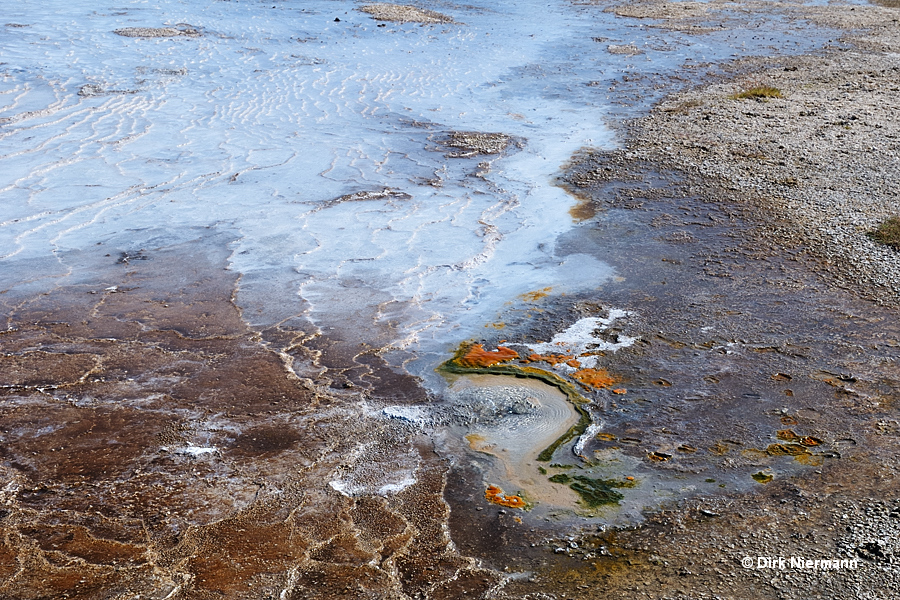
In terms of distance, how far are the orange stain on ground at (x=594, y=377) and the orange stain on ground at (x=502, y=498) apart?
3.35 ft

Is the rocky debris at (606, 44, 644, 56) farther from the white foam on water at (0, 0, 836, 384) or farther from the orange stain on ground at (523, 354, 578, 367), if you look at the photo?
the orange stain on ground at (523, 354, 578, 367)

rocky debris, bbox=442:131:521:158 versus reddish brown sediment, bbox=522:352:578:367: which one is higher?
rocky debris, bbox=442:131:521:158

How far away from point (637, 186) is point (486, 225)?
1.65m

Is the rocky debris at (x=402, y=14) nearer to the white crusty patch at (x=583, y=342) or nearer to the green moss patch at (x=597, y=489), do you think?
the white crusty patch at (x=583, y=342)

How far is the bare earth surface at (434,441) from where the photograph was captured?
3.08 metres

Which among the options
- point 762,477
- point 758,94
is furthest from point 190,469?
point 758,94

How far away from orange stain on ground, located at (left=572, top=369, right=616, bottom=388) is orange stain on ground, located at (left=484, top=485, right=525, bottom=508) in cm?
102

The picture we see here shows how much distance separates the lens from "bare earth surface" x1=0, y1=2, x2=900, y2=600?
10.1 ft

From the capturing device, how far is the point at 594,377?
4426mm

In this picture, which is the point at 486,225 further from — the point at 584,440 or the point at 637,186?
the point at 584,440

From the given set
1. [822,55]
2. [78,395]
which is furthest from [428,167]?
[822,55]

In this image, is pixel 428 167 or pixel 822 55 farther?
pixel 822 55

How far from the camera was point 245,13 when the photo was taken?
50.4 feet

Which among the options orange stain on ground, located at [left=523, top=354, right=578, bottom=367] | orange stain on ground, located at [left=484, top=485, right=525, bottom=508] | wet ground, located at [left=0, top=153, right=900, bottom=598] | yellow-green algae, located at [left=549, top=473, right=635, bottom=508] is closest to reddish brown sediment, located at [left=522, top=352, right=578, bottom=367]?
orange stain on ground, located at [left=523, top=354, right=578, bottom=367]
